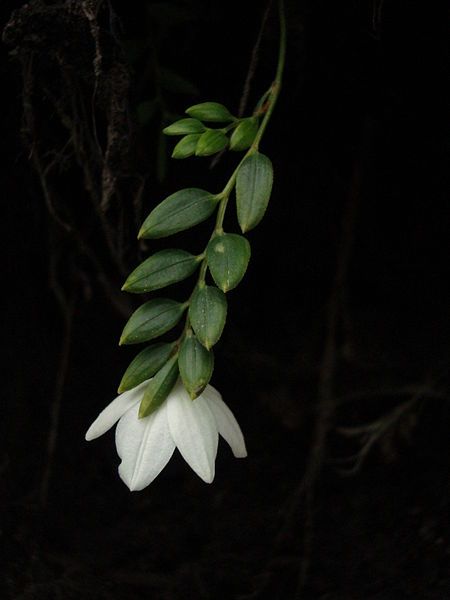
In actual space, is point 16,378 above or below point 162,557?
above

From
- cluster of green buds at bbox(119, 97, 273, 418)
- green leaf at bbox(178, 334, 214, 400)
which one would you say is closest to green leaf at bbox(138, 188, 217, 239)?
cluster of green buds at bbox(119, 97, 273, 418)

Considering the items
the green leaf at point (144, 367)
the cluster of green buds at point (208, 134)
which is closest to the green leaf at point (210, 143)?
the cluster of green buds at point (208, 134)

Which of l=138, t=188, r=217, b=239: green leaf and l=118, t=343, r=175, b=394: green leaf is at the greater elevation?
l=138, t=188, r=217, b=239: green leaf

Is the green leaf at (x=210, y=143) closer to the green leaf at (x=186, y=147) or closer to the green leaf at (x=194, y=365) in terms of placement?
the green leaf at (x=186, y=147)

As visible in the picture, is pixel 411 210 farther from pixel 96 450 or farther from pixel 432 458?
pixel 96 450

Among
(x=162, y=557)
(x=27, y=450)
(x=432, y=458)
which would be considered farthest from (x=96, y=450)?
(x=432, y=458)

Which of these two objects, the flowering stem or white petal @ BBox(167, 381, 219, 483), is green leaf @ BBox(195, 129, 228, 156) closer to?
the flowering stem
